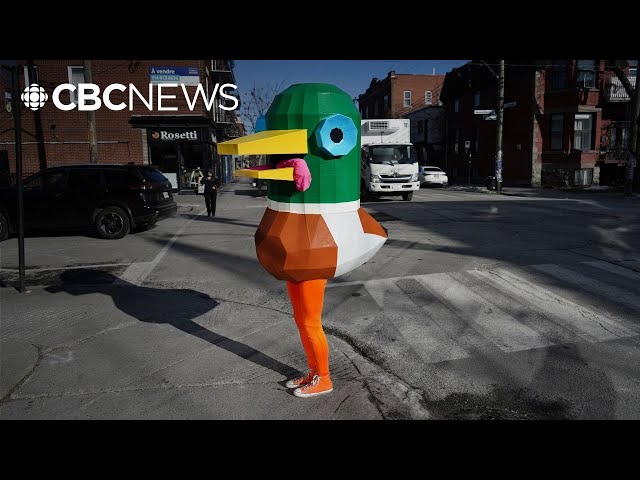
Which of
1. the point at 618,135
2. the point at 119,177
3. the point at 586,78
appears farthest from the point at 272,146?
the point at 618,135

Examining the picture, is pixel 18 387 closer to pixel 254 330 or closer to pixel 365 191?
pixel 254 330

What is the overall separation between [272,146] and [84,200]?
967 centimetres

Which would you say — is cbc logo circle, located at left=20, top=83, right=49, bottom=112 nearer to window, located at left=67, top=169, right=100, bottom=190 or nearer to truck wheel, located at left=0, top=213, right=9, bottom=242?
truck wheel, located at left=0, top=213, right=9, bottom=242

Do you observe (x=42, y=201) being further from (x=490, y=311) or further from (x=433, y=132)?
(x=433, y=132)

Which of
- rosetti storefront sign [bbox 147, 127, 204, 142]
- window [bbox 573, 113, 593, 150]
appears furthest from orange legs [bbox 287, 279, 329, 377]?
window [bbox 573, 113, 593, 150]

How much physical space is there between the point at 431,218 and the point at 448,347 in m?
9.78

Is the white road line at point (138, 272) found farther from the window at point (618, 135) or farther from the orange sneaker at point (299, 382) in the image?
the window at point (618, 135)

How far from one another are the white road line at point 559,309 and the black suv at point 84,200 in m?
7.91

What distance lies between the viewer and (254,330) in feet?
16.2

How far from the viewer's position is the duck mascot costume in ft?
9.59

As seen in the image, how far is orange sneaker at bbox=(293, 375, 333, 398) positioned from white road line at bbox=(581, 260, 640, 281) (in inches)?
220

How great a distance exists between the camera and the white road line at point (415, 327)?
4309 millimetres

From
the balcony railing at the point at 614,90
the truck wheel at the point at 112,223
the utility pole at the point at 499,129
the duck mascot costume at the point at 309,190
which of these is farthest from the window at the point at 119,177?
the balcony railing at the point at 614,90
